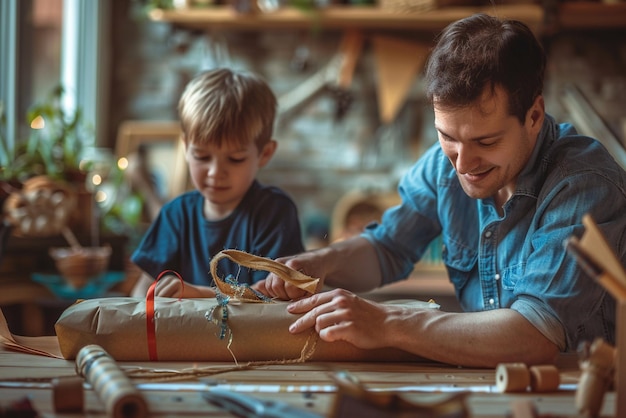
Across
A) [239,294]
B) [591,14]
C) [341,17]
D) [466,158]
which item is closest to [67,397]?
[239,294]

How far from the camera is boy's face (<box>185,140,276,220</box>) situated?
1815mm

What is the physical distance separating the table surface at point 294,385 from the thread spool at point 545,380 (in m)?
0.01

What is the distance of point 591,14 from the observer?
3734mm

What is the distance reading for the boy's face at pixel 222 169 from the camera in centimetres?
182

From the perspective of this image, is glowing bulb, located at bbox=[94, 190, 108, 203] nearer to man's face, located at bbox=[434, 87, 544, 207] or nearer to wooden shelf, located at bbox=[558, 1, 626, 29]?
man's face, located at bbox=[434, 87, 544, 207]

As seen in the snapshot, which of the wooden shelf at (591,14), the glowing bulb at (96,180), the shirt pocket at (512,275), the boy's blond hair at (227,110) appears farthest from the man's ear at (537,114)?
the wooden shelf at (591,14)

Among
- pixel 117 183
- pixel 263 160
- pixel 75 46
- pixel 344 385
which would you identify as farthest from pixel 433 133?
pixel 344 385

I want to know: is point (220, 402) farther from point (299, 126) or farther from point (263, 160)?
point (299, 126)

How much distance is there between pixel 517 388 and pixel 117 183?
2646mm

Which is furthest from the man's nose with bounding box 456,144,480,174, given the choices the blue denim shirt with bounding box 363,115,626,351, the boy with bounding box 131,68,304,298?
the boy with bounding box 131,68,304,298

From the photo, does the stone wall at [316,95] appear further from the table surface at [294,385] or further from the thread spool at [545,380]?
the thread spool at [545,380]

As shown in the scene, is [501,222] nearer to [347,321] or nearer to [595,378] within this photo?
[347,321]

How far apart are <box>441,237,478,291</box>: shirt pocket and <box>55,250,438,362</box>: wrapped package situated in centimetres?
39

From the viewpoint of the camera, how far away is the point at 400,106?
407 cm
